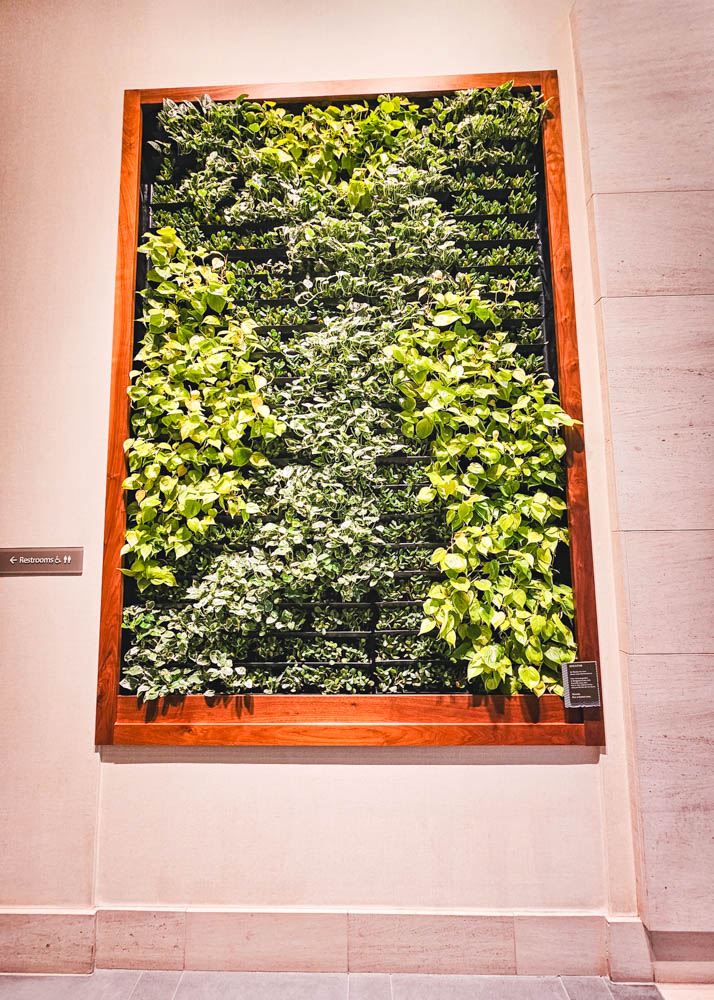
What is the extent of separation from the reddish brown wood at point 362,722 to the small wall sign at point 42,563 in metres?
0.49

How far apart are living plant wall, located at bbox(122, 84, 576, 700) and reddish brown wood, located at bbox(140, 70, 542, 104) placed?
48 mm

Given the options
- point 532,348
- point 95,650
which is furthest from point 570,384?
point 95,650

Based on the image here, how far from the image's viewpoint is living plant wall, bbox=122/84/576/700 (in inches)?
60.3

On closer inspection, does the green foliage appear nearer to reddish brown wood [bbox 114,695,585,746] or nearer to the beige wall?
the beige wall

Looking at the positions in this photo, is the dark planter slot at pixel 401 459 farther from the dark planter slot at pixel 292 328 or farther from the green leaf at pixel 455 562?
the dark planter slot at pixel 292 328

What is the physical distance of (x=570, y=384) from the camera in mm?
1622

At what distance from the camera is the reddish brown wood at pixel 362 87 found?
1709 mm

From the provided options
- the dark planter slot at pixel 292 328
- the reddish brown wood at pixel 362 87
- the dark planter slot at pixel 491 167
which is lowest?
the dark planter slot at pixel 292 328

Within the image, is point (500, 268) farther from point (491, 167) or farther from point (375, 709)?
point (375, 709)

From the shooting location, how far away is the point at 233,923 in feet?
4.79

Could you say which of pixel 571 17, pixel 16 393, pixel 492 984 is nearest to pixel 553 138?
pixel 571 17

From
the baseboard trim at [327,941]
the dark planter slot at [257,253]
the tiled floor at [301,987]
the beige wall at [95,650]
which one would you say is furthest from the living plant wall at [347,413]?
the tiled floor at [301,987]

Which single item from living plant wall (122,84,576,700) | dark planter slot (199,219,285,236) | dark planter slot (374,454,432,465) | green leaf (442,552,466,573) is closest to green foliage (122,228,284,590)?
living plant wall (122,84,576,700)

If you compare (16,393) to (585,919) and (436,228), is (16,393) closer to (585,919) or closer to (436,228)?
(436,228)
